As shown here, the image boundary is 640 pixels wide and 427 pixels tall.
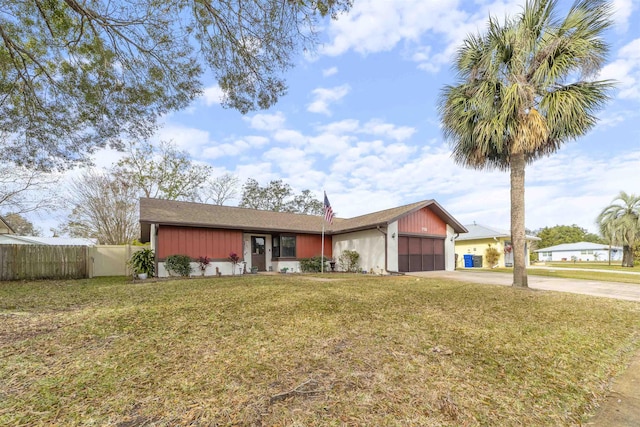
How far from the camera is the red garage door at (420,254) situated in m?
16.0

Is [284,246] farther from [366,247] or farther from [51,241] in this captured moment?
[51,241]

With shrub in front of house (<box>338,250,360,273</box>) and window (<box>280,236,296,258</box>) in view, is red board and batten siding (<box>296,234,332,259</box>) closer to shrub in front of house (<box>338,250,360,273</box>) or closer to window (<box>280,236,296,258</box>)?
window (<box>280,236,296,258</box>)

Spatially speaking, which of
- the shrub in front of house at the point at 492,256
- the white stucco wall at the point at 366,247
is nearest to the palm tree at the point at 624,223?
the shrub in front of house at the point at 492,256

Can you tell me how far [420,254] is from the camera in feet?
55.1

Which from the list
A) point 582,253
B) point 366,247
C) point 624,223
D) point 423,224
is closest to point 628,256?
point 624,223

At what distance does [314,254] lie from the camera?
59.2 feet

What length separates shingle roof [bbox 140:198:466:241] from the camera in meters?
13.7

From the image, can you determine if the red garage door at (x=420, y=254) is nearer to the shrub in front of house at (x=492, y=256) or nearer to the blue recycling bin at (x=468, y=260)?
the blue recycling bin at (x=468, y=260)

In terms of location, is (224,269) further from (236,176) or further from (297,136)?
(236,176)

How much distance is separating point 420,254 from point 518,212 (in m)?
7.49

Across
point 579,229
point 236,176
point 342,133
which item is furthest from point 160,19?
point 579,229

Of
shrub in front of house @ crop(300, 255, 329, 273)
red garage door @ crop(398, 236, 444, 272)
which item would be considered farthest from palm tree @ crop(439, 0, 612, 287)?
shrub in front of house @ crop(300, 255, 329, 273)

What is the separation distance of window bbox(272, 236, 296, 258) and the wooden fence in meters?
9.04

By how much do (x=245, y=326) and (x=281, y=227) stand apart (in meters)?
12.2
